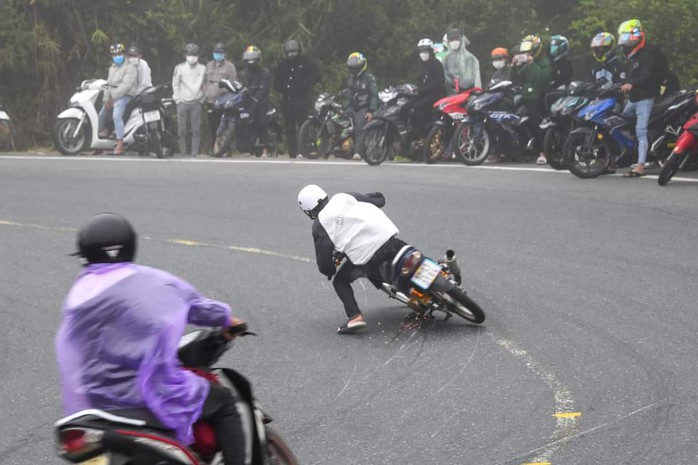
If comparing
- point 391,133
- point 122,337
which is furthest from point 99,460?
point 391,133

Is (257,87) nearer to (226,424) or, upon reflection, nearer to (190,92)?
(190,92)

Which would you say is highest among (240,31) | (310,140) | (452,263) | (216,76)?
(452,263)

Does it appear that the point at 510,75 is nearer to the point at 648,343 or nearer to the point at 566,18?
the point at 566,18

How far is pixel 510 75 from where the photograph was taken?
19625 mm

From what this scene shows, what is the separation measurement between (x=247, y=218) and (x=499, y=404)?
768 cm

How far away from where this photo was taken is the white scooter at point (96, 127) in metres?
21.6

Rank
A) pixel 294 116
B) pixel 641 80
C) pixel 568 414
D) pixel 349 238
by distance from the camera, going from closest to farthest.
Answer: pixel 568 414 < pixel 349 238 < pixel 641 80 < pixel 294 116

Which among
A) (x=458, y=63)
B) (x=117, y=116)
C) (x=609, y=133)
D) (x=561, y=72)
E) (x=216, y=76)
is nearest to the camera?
(x=609, y=133)

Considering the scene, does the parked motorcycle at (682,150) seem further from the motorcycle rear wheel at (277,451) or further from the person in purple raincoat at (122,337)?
the person in purple raincoat at (122,337)

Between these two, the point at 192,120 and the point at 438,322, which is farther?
the point at 192,120

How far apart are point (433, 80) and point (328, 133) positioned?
7.16ft

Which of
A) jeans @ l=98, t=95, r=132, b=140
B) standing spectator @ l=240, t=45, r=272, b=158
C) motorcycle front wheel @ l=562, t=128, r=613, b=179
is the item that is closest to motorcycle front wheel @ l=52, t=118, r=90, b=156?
jeans @ l=98, t=95, r=132, b=140

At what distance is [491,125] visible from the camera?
18.9 meters

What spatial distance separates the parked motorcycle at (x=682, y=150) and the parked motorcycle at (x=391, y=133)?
4883mm
